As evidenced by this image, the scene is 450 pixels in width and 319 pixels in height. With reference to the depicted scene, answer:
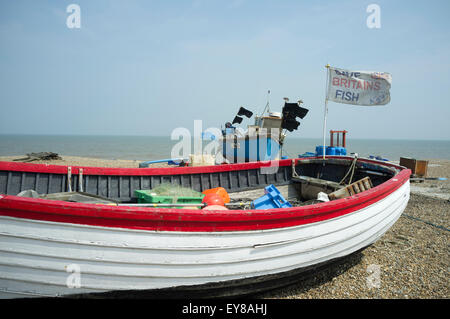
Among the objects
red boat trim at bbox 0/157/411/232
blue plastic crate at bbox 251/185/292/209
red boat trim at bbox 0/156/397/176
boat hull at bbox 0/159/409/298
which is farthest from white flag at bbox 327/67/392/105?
boat hull at bbox 0/159/409/298

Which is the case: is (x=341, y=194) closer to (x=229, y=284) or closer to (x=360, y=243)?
(x=360, y=243)

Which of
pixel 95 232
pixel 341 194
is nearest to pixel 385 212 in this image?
pixel 341 194

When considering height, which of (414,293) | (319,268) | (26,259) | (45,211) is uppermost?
(45,211)

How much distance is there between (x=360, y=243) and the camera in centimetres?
405

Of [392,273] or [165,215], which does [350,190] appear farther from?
[165,215]

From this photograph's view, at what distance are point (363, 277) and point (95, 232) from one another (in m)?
4.04

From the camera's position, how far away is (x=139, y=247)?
2.66 metres

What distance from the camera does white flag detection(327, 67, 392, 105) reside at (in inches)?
288

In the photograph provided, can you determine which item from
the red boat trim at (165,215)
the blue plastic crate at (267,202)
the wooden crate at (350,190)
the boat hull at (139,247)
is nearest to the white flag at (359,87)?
the wooden crate at (350,190)

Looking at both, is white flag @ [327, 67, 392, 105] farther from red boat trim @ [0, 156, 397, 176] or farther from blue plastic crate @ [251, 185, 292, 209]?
blue plastic crate @ [251, 185, 292, 209]

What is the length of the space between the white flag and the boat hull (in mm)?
5316

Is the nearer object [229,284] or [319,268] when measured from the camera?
[229,284]

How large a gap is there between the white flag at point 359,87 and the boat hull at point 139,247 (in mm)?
5316
